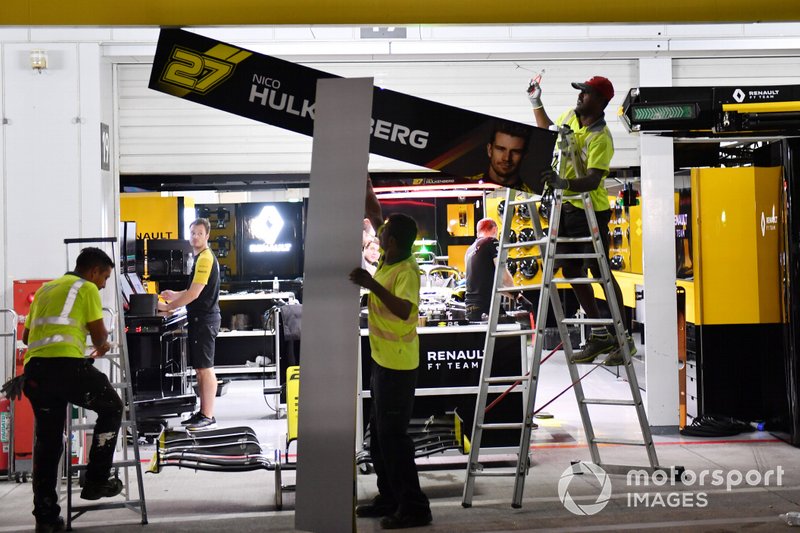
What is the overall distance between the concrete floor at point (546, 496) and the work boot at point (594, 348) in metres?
0.90

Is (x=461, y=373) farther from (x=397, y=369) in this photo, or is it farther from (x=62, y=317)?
(x=62, y=317)

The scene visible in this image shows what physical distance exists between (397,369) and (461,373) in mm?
1607

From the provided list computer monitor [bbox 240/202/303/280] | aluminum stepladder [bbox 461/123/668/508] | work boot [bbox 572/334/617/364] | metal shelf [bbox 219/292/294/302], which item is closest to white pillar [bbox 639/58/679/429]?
aluminum stepladder [bbox 461/123/668/508]

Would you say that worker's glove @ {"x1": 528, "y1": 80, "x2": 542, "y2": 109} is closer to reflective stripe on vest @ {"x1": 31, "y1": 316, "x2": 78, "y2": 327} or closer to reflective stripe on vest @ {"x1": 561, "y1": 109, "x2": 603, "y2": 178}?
reflective stripe on vest @ {"x1": 561, "y1": 109, "x2": 603, "y2": 178}

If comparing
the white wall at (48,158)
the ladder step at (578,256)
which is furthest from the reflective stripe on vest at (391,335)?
the white wall at (48,158)

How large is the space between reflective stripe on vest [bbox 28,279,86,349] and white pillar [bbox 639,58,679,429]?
459 cm

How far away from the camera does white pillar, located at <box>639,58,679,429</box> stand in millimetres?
7484

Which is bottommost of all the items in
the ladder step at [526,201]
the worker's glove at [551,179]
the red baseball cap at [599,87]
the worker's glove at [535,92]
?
the ladder step at [526,201]

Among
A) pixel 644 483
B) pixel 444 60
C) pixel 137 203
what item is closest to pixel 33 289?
Result: pixel 444 60

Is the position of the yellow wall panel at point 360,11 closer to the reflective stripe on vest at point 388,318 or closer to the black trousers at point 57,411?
the reflective stripe on vest at point 388,318

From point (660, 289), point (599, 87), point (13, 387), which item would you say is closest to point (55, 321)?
point (13, 387)

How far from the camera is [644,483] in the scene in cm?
578

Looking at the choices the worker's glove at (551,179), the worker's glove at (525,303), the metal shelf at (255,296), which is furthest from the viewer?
the metal shelf at (255,296)

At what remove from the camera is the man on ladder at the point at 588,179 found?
4.97 metres
